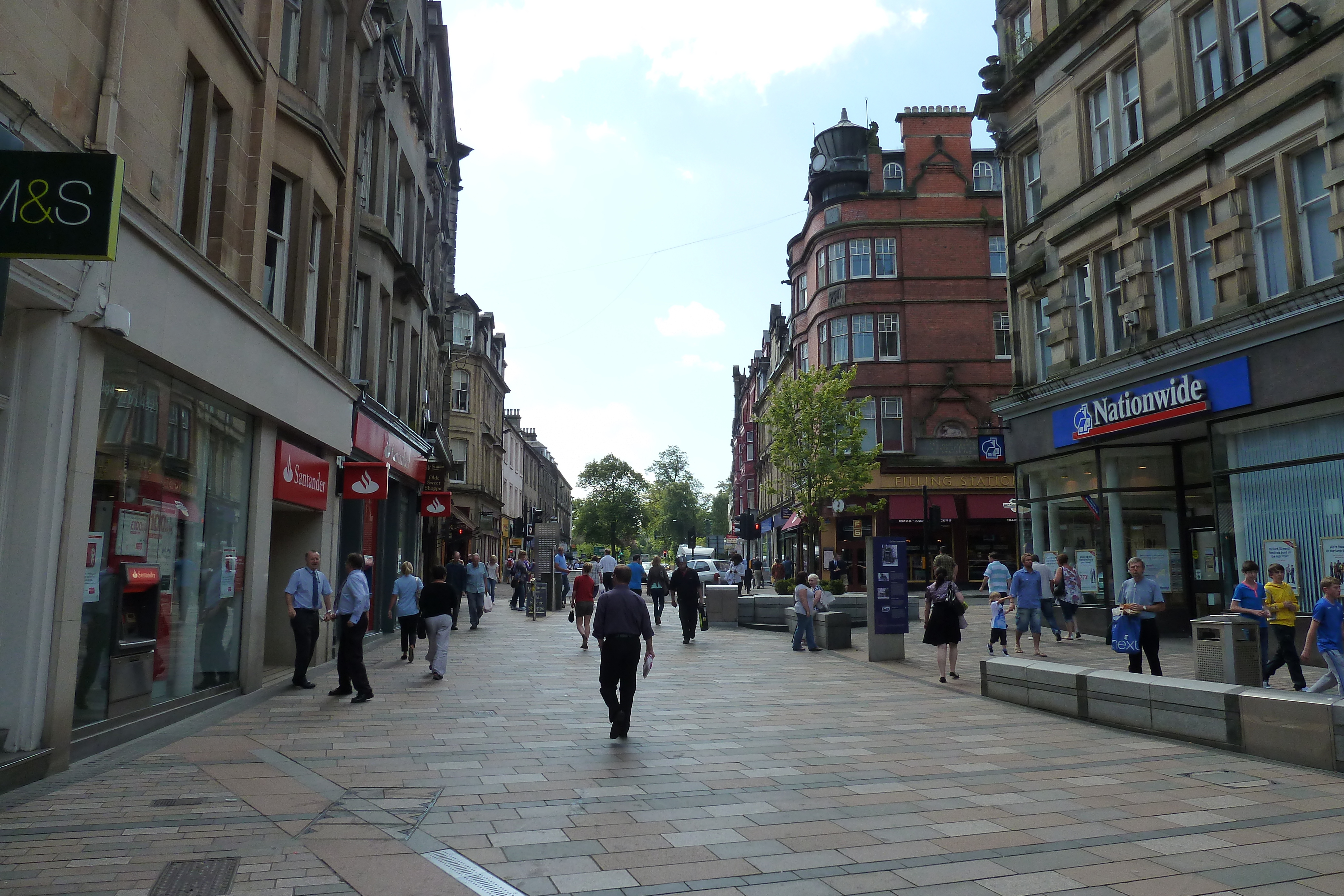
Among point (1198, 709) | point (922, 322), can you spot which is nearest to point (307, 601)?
point (1198, 709)

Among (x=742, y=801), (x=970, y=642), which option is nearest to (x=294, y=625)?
(x=742, y=801)

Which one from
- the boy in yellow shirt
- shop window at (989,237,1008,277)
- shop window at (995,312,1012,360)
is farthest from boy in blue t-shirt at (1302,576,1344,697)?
shop window at (989,237,1008,277)

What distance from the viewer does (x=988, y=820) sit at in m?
6.12

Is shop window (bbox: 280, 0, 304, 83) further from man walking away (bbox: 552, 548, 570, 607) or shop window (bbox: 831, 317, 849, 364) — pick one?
shop window (bbox: 831, 317, 849, 364)

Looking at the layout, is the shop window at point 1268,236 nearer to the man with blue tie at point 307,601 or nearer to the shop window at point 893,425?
the man with blue tie at point 307,601

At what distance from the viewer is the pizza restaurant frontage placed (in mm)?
14094

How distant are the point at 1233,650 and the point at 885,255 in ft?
109

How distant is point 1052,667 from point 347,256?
12555 mm

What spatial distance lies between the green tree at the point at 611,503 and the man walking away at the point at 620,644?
93.2 metres

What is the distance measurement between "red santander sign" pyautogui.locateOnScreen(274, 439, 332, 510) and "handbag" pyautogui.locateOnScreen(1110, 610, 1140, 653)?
10978 mm

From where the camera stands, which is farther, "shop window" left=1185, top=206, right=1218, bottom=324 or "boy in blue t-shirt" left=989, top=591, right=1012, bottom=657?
"shop window" left=1185, top=206, right=1218, bottom=324

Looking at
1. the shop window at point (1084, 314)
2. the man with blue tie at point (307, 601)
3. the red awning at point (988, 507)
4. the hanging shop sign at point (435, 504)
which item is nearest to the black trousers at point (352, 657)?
the man with blue tie at point (307, 601)

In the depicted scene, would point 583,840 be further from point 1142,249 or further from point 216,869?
point 1142,249

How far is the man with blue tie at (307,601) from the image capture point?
39.6 feet
